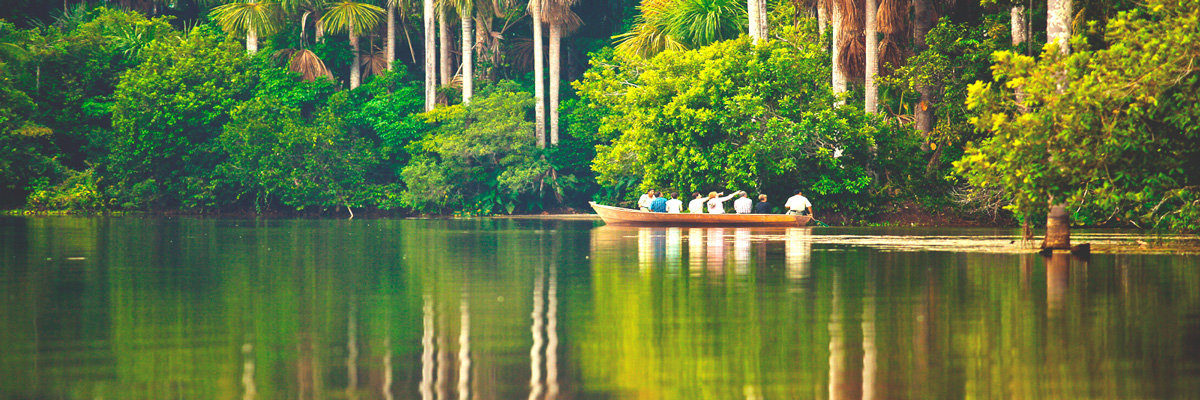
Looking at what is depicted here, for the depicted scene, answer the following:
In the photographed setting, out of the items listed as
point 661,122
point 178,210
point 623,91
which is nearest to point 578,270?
point 661,122

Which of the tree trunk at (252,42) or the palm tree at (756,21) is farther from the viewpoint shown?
the tree trunk at (252,42)

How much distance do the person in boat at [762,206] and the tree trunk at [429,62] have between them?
57.7ft

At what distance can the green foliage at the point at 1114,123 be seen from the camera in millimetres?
17766

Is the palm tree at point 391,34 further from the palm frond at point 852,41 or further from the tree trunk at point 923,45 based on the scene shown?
the tree trunk at point 923,45

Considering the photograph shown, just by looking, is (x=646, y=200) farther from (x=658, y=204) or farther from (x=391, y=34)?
(x=391, y=34)

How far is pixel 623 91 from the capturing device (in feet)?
150

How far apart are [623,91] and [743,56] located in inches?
254

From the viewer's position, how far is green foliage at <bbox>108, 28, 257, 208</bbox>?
5303 centimetres

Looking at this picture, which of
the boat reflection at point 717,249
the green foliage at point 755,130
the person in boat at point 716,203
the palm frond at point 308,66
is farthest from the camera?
the palm frond at point 308,66

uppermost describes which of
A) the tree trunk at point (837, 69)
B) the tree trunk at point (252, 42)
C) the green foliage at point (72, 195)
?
the tree trunk at point (252, 42)

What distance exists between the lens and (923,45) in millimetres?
40625

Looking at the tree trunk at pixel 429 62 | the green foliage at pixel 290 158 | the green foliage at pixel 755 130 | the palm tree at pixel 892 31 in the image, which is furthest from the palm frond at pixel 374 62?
the palm tree at pixel 892 31

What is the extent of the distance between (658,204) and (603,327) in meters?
29.2

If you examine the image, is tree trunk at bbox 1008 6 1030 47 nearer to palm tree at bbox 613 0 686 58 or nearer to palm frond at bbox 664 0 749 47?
palm frond at bbox 664 0 749 47
